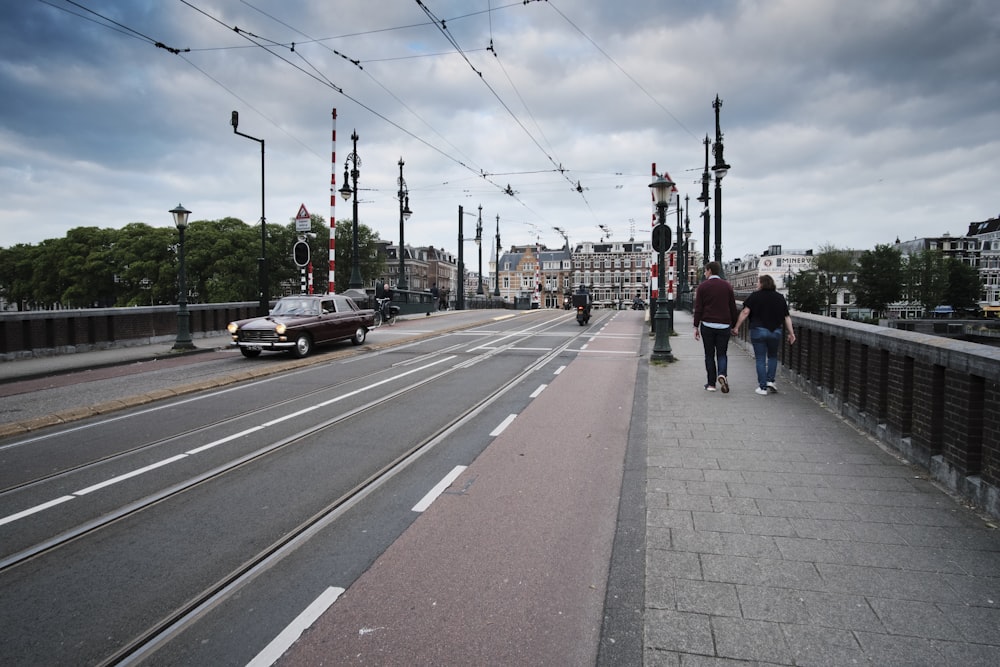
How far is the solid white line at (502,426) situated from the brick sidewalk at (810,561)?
1.84 m

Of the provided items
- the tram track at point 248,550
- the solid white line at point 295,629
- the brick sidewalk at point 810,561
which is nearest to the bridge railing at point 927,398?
the brick sidewalk at point 810,561

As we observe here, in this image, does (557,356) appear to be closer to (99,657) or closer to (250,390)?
(250,390)

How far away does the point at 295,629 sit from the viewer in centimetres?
290

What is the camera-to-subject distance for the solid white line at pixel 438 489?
4.54 metres

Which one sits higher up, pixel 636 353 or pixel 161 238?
pixel 161 238

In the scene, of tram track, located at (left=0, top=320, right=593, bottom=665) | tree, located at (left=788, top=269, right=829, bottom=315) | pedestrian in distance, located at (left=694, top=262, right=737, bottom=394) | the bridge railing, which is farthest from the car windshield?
tree, located at (left=788, top=269, right=829, bottom=315)

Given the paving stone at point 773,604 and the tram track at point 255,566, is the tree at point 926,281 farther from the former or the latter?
the paving stone at point 773,604

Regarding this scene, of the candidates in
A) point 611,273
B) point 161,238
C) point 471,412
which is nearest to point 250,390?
point 471,412

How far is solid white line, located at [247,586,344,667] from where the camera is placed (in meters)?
2.67

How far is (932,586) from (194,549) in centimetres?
432

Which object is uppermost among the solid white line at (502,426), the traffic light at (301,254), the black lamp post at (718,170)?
the black lamp post at (718,170)

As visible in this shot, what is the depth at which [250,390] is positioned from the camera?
9984mm

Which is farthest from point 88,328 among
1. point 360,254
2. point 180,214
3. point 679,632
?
point 360,254

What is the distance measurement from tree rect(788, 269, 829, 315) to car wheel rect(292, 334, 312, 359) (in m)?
69.1
